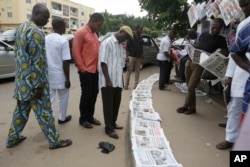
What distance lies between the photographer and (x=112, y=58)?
4246 mm

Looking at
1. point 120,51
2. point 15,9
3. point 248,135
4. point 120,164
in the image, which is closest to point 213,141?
point 120,164

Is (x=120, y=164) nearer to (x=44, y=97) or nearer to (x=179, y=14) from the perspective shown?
(x=44, y=97)

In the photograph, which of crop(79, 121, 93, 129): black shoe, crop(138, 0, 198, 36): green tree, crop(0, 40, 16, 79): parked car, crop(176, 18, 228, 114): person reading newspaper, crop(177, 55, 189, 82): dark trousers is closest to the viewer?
crop(79, 121, 93, 129): black shoe

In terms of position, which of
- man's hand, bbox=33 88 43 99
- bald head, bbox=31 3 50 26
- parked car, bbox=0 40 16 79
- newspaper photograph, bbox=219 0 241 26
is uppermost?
newspaper photograph, bbox=219 0 241 26

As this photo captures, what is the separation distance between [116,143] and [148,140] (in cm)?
49

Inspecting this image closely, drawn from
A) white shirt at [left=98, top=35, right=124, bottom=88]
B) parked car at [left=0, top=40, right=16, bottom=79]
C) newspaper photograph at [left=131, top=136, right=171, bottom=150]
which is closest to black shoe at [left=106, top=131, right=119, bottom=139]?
newspaper photograph at [left=131, top=136, right=171, bottom=150]

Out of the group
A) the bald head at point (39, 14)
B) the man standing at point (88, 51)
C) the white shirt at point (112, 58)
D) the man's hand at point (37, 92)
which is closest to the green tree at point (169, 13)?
the man standing at point (88, 51)

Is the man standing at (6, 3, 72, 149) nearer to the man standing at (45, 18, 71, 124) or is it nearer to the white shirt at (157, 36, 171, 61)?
the man standing at (45, 18, 71, 124)

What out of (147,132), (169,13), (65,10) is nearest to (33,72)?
(147,132)

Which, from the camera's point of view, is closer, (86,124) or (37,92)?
(37,92)

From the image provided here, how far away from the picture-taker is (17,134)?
4.03 metres

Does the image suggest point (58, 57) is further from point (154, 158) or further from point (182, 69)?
point (182, 69)

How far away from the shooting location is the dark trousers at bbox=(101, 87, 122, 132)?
4.36 m

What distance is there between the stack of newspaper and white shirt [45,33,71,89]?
1312 millimetres
